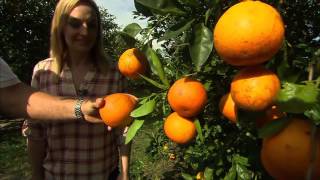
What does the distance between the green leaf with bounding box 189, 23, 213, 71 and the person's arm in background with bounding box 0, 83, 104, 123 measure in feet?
2.72

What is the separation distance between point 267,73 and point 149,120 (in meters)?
0.49

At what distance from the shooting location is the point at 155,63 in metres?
1.26

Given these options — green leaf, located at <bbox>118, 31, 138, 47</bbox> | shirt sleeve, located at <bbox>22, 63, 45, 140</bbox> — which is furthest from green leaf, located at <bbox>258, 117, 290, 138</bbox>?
shirt sleeve, located at <bbox>22, 63, 45, 140</bbox>

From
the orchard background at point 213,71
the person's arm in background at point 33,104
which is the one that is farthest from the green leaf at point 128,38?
the person's arm in background at point 33,104

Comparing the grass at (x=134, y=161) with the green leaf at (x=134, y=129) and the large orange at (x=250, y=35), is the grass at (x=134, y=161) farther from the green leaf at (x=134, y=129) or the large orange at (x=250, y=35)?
the large orange at (x=250, y=35)

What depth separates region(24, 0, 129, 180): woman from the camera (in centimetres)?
210

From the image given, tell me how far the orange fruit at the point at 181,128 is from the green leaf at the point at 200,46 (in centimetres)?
22

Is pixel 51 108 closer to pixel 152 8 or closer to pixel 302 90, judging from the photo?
pixel 152 8

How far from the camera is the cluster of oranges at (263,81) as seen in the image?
0.73 metres

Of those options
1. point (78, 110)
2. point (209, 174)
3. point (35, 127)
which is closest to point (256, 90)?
point (78, 110)

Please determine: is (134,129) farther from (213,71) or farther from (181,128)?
(213,71)

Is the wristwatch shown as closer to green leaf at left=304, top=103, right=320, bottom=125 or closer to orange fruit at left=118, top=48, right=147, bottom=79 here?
orange fruit at left=118, top=48, right=147, bottom=79

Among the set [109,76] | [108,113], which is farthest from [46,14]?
[108,113]

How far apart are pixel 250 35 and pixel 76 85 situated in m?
1.53
